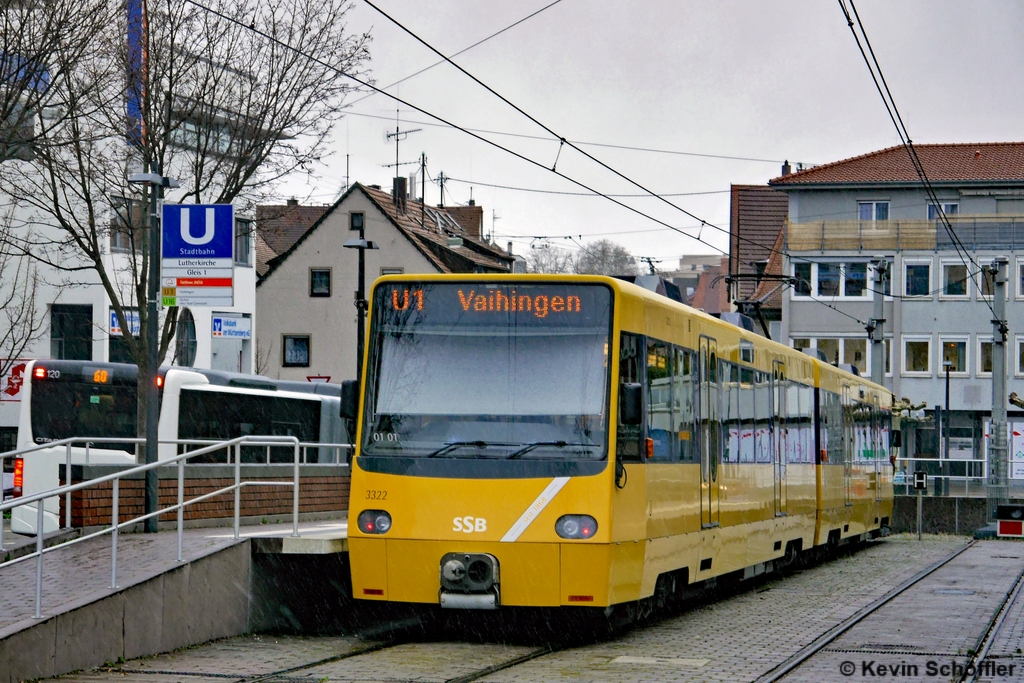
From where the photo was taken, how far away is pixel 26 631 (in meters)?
9.39

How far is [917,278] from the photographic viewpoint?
63000mm

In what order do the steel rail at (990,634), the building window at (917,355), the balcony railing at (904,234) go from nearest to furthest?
the steel rail at (990,634), the balcony railing at (904,234), the building window at (917,355)

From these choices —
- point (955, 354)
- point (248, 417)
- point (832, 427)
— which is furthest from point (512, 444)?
point (955, 354)

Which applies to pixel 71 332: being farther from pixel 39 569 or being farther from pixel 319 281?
pixel 39 569

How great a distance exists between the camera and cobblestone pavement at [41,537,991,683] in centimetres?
1030

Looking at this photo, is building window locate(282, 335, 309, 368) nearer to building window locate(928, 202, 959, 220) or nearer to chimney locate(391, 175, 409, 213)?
chimney locate(391, 175, 409, 213)

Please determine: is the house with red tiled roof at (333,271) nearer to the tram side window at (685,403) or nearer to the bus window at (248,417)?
the bus window at (248,417)

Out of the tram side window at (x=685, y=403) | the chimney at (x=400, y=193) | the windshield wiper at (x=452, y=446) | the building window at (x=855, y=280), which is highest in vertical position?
the chimney at (x=400, y=193)

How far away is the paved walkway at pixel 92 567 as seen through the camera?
10.2 m

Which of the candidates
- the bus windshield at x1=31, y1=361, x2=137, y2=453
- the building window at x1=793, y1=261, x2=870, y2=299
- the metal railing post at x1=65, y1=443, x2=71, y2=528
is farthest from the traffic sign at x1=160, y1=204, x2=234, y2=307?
the building window at x1=793, y1=261, x2=870, y2=299

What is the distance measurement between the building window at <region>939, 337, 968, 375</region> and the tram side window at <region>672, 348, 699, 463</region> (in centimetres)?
4979

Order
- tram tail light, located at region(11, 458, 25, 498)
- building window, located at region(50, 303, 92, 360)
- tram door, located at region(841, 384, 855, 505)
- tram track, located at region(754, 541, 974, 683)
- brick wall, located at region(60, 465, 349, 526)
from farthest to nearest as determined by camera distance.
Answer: building window, located at region(50, 303, 92, 360) → tram door, located at region(841, 384, 855, 505) → tram tail light, located at region(11, 458, 25, 498) → brick wall, located at region(60, 465, 349, 526) → tram track, located at region(754, 541, 974, 683)

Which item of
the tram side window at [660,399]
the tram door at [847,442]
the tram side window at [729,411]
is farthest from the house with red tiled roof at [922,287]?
the tram side window at [660,399]

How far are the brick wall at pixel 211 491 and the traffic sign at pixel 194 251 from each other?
68.7 inches
